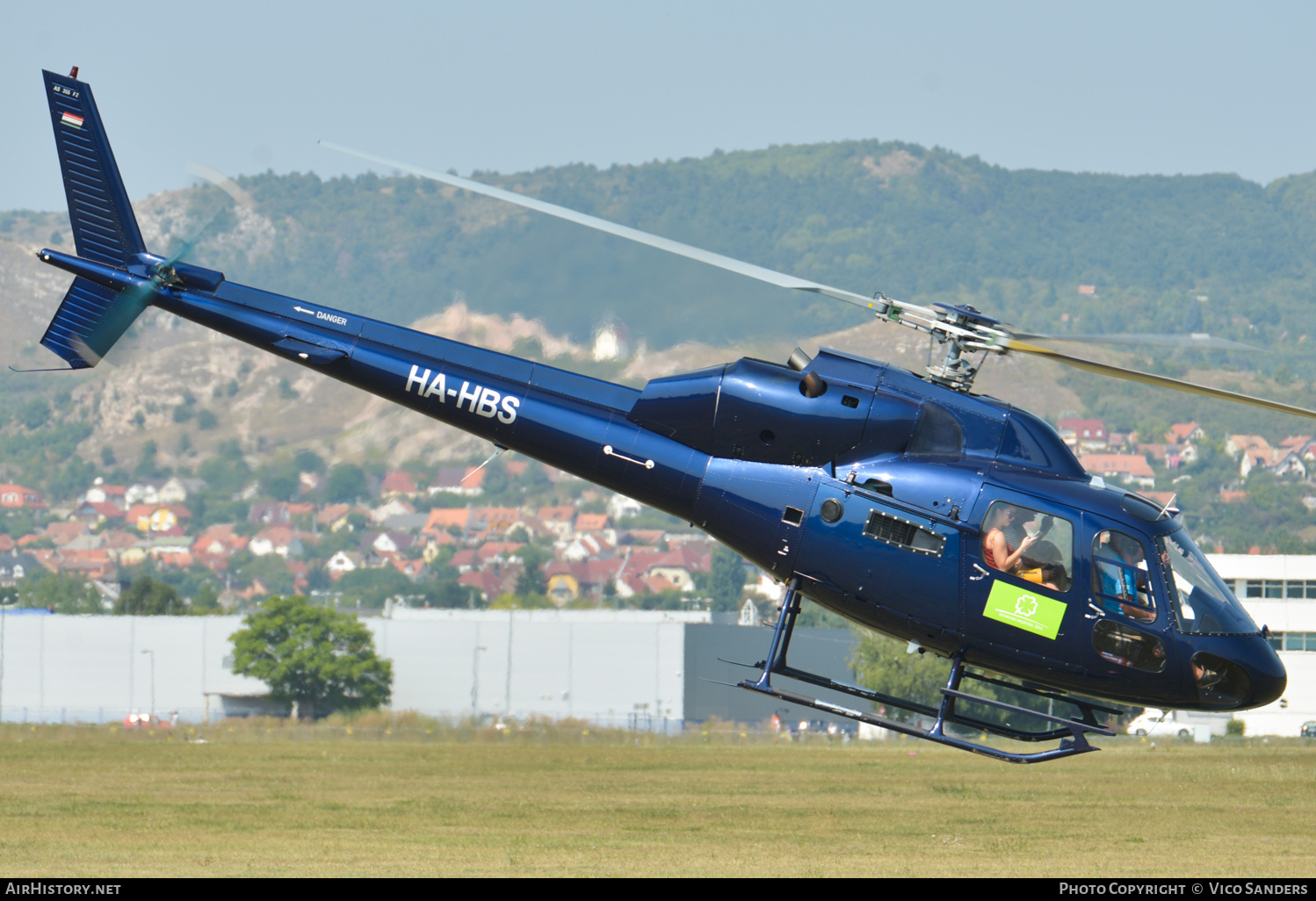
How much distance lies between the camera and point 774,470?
649 inches

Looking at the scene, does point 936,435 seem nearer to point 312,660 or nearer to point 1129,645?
point 1129,645

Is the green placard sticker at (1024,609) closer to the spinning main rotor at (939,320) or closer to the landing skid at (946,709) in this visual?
the landing skid at (946,709)

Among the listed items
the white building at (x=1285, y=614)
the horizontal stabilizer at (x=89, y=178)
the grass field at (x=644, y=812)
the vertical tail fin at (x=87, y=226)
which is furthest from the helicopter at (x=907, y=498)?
the white building at (x=1285, y=614)

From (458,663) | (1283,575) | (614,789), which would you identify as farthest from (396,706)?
(614,789)

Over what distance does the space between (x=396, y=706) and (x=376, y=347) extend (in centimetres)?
7686

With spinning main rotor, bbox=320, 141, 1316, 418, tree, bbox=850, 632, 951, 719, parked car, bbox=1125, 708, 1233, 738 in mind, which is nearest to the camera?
spinning main rotor, bbox=320, 141, 1316, 418

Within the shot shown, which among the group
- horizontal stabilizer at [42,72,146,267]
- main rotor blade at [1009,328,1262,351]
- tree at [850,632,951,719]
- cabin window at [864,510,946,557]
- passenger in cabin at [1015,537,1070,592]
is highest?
horizontal stabilizer at [42,72,146,267]

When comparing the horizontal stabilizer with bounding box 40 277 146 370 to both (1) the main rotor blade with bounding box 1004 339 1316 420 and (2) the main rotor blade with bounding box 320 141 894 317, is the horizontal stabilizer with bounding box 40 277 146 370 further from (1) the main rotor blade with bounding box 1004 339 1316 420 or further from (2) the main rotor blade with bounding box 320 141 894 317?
(1) the main rotor blade with bounding box 1004 339 1316 420

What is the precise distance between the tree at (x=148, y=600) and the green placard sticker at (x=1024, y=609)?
4550 inches

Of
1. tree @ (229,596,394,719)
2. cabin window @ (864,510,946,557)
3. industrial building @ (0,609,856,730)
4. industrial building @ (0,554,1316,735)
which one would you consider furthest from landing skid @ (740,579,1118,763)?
tree @ (229,596,394,719)

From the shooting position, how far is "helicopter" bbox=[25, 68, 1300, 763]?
15219 mm

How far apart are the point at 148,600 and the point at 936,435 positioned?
394ft

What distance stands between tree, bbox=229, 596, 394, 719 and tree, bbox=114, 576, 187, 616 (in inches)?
1506
